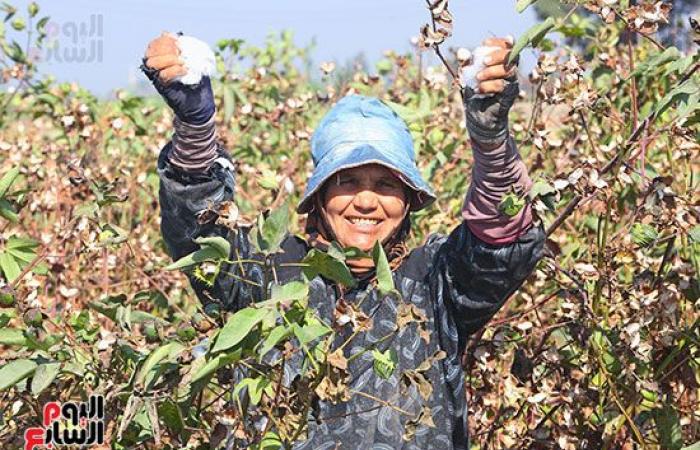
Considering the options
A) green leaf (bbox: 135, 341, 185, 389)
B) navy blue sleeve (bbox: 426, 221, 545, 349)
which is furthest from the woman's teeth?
green leaf (bbox: 135, 341, 185, 389)

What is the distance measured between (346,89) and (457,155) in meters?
0.63

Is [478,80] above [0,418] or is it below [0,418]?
above

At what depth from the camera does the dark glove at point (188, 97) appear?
72.1 inches

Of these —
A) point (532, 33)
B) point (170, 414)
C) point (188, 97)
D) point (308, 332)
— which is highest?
point (532, 33)


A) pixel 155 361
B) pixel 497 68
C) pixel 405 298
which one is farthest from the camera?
pixel 405 298

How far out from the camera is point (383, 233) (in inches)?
82.8

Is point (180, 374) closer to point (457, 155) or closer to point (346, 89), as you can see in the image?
point (457, 155)

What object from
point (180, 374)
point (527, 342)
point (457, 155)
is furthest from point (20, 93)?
point (180, 374)

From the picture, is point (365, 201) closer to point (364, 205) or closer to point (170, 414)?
point (364, 205)

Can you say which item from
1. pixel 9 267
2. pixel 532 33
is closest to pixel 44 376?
pixel 9 267

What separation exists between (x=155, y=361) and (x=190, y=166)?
43cm

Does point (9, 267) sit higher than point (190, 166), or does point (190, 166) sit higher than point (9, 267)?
point (190, 166)

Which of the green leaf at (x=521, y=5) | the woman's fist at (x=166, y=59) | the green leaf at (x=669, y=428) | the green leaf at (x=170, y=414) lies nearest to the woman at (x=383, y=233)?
the woman's fist at (x=166, y=59)

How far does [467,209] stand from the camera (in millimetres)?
1927
